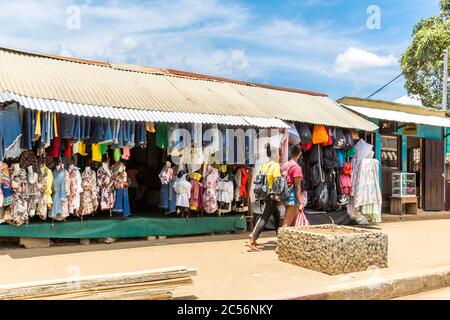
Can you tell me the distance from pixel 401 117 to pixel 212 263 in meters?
8.55

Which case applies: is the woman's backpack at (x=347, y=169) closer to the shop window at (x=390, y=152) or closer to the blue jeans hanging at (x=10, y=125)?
the shop window at (x=390, y=152)

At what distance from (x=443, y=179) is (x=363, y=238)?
393 inches

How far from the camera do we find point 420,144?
47.8ft

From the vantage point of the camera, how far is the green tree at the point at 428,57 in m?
22.2

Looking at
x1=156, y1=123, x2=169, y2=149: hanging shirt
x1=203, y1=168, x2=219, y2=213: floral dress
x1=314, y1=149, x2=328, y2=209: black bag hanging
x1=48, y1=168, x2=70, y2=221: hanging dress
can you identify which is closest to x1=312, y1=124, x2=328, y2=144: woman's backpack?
x1=314, y1=149, x2=328, y2=209: black bag hanging

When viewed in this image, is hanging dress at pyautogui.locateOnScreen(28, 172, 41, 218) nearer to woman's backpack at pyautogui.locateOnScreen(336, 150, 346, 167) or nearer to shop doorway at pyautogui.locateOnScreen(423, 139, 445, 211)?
woman's backpack at pyautogui.locateOnScreen(336, 150, 346, 167)

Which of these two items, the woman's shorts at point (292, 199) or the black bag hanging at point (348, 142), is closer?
the woman's shorts at point (292, 199)

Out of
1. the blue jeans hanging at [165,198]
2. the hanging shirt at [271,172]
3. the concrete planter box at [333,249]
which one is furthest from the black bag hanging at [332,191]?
the blue jeans hanging at [165,198]

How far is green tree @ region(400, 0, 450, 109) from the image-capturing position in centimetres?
2220

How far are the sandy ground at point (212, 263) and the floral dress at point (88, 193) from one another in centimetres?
64

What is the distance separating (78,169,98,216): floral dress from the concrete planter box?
3316 mm

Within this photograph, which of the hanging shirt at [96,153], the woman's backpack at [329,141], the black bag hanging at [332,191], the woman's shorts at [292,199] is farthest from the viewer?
the black bag hanging at [332,191]
